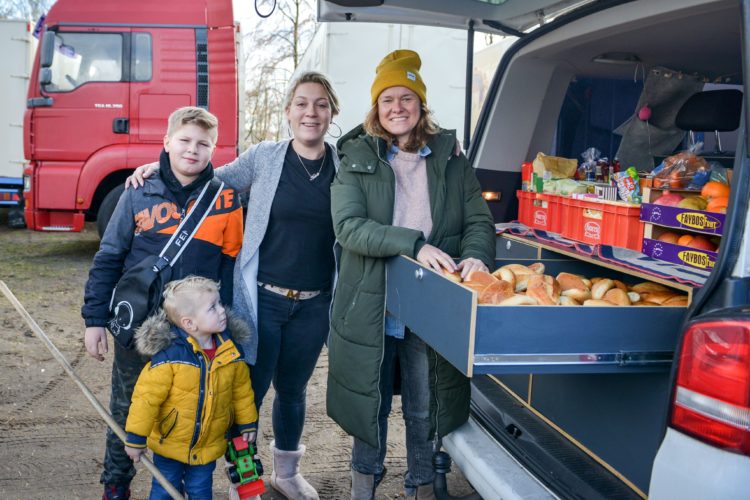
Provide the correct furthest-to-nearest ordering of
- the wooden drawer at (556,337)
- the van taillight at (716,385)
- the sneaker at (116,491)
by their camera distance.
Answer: the sneaker at (116,491) < the wooden drawer at (556,337) < the van taillight at (716,385)

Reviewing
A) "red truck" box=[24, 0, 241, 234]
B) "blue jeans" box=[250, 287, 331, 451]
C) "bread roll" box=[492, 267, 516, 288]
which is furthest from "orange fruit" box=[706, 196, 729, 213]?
"red truck" box=[24, 0, 241, 234]

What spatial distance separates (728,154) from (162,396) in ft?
9.74

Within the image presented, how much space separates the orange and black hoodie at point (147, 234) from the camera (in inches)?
109

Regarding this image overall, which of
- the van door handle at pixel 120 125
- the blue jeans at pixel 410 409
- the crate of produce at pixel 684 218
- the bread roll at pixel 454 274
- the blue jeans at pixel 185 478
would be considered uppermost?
the van door handle at pixel 120 125

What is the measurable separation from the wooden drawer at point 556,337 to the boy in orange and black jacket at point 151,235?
1279 millimetres

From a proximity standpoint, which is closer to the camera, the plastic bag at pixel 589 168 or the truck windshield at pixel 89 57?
the plastic bag at pixel 589 168

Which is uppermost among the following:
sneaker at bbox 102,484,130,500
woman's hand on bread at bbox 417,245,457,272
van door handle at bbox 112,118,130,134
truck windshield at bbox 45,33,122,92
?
truck windshield at bbox 45,33,122,92

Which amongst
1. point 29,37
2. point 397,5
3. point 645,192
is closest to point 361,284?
point 645,192

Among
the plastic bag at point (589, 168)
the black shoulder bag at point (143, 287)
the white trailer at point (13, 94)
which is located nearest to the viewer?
the black shoulder bag at point (143, 287)

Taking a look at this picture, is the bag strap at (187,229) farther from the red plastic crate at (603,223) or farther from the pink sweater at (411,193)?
the red plastic crate at (603,223)

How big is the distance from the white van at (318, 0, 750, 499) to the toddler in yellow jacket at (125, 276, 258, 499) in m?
0.73

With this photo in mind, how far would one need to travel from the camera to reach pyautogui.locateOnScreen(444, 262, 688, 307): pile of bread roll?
2.11 meters

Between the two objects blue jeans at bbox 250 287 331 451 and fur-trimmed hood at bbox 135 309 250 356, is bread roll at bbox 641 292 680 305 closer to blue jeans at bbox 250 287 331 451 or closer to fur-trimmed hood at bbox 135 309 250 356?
blue jeans at bbox 250 287 331 451

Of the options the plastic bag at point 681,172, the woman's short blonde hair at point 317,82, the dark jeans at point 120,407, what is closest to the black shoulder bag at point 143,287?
the dark jeans at point 120,407
